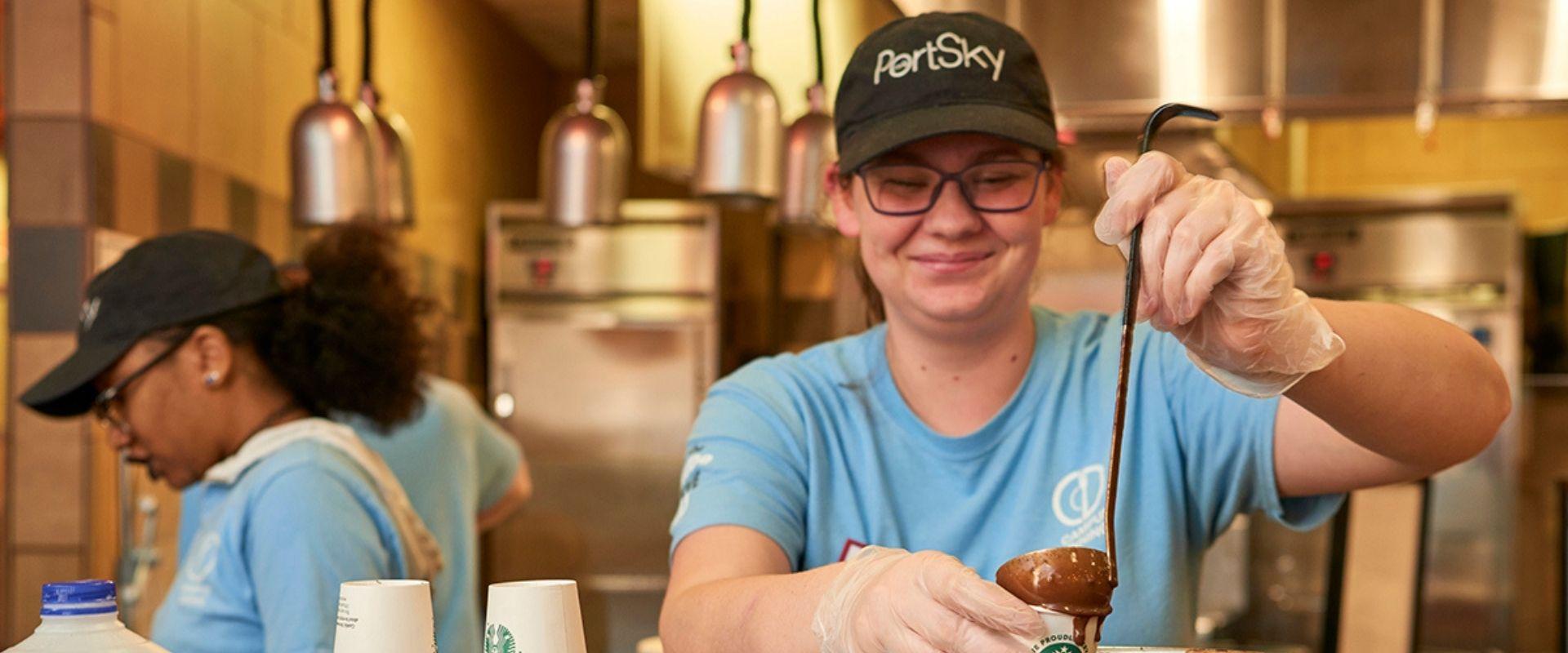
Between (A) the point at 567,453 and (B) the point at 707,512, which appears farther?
(A) the point at 567,453

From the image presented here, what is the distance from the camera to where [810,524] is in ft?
4.90

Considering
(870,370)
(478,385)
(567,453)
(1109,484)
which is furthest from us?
(478,385)

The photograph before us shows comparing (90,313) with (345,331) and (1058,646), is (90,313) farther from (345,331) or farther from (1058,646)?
(1058,646)

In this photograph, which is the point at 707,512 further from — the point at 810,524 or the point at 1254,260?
the point at 1254,260

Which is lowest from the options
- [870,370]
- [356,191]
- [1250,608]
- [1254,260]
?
[1250,608]

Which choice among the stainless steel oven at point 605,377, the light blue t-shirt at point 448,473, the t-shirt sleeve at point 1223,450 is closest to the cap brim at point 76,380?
the light blue t-shirt at point 448,473

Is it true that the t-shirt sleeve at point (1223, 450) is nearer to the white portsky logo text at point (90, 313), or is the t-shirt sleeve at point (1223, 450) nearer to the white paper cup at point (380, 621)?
the white paper cup at point (380, 621)

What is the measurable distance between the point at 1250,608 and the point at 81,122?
12.5 ft

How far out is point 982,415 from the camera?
60.9 inches

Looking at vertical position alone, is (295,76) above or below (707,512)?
above

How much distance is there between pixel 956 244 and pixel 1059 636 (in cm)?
60

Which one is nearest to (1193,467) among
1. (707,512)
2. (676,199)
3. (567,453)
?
(707,512)

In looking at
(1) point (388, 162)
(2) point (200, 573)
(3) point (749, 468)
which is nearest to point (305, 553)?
(2) point (200, 573)

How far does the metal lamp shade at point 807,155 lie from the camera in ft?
8.70
